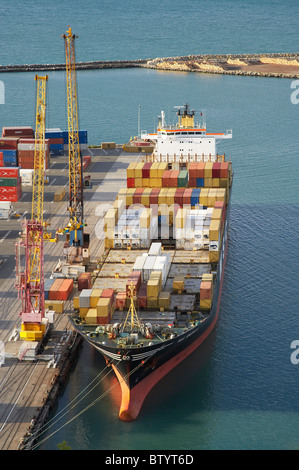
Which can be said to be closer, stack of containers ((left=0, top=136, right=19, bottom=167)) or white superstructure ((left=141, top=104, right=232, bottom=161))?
white superstructure ((left=141, top=104, right=232, bottom=161))

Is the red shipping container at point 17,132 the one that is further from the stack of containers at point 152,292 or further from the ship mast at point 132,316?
the ship mast at point 132,316

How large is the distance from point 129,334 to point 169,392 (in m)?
4.80

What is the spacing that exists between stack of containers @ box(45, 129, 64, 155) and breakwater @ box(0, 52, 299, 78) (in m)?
70.5

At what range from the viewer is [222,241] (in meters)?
71.7

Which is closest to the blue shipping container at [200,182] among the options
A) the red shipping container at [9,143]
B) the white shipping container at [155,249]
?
the white shipping container at [155,249]

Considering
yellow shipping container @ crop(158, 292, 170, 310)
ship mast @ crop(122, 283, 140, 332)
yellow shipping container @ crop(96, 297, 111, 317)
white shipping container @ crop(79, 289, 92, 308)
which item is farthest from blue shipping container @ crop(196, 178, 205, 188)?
yellow shipping container @ crop(96, 297, 111, 317)

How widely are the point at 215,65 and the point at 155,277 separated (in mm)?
126764

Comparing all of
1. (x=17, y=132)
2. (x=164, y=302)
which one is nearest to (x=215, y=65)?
(x=17, y=132)

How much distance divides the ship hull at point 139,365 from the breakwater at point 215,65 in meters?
122

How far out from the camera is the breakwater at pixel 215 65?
17750cm

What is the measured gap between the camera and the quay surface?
5116cm

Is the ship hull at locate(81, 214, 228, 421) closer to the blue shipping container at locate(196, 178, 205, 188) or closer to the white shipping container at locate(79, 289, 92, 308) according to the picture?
the white shipping container at locate(79, 289, 92, 308)
